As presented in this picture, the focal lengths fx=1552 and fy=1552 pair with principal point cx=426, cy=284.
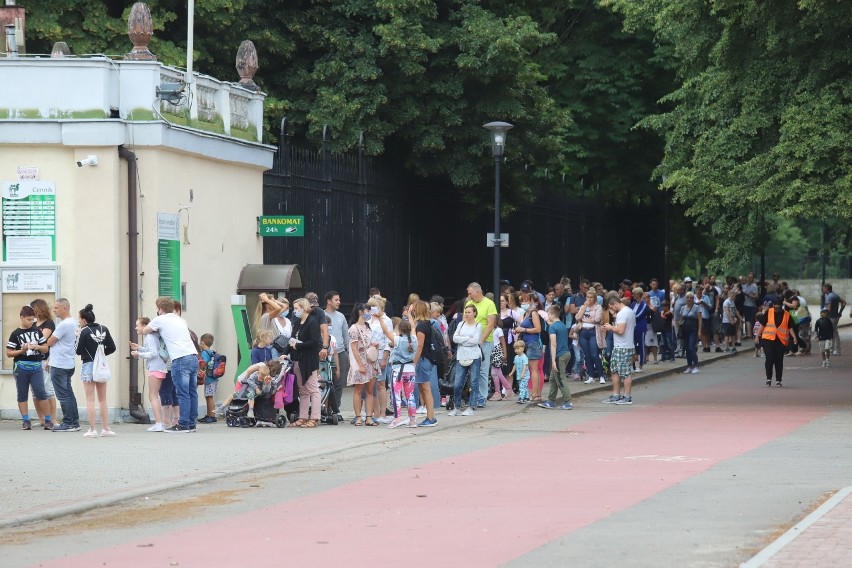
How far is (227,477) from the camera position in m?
14.2

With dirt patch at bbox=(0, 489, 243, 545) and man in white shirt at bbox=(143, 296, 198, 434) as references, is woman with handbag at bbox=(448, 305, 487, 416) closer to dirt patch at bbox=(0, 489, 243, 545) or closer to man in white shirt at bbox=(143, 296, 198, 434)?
man in white shirt at bbox=(143, 296, 198, 434)

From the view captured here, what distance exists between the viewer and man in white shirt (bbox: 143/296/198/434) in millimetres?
18875

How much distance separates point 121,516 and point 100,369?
684 centimetres

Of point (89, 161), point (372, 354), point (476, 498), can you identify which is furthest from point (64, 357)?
point (476, 498)

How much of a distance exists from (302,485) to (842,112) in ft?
43.4

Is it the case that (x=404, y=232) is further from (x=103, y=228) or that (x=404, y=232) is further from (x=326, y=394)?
(x=103, y=228)

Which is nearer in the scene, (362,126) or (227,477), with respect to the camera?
(227,477)

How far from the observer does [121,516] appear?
1172cm

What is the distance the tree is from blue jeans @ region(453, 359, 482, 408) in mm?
5636

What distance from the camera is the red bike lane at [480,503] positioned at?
9789mm

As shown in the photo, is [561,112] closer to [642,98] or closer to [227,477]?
[642,98]

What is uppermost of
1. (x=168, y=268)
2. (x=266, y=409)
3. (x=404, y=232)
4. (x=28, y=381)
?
(x=404, y=232)

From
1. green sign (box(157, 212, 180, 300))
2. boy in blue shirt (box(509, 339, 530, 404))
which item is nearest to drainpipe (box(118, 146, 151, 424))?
green sign (box(157, 212, 180, 300))

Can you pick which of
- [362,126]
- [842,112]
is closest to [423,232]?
[362,126]
